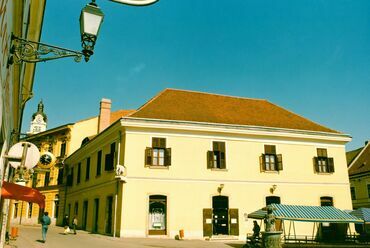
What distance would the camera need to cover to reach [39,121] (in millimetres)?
57750

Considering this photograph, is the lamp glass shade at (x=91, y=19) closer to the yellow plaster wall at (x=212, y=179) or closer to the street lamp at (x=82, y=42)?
the street lamp at (x=82, y=42)

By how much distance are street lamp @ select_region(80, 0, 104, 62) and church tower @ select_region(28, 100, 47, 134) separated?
183 ft

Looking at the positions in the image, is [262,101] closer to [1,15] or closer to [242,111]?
[242,111]

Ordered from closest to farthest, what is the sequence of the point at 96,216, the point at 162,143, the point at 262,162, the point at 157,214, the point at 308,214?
the point at 308,214, the point at 157,214, the point at 162,143, the point at 262,162, the point at 96,216

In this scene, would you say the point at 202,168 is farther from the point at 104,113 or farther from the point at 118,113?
the point at 118,113

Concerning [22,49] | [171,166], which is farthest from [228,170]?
[22,49]

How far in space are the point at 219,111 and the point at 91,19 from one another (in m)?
21.7

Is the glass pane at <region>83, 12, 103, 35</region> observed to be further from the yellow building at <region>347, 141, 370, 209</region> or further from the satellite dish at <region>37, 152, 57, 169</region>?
the yellow building at <region>347, 141, 370, 209</region>

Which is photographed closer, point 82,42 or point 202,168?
point 82,42

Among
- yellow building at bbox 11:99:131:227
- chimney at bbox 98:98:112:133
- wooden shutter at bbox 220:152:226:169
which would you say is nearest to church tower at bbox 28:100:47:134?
yellow building at bbox 11:99:131:227

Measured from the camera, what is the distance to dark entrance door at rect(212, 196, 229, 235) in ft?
73.3

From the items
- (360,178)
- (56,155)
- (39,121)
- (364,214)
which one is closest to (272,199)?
(364,214)

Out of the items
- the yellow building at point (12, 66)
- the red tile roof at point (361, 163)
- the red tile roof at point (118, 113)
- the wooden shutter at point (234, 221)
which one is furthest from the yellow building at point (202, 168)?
the red tile roof at point (118, 113)

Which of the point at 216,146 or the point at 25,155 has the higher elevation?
the point at 216,146
